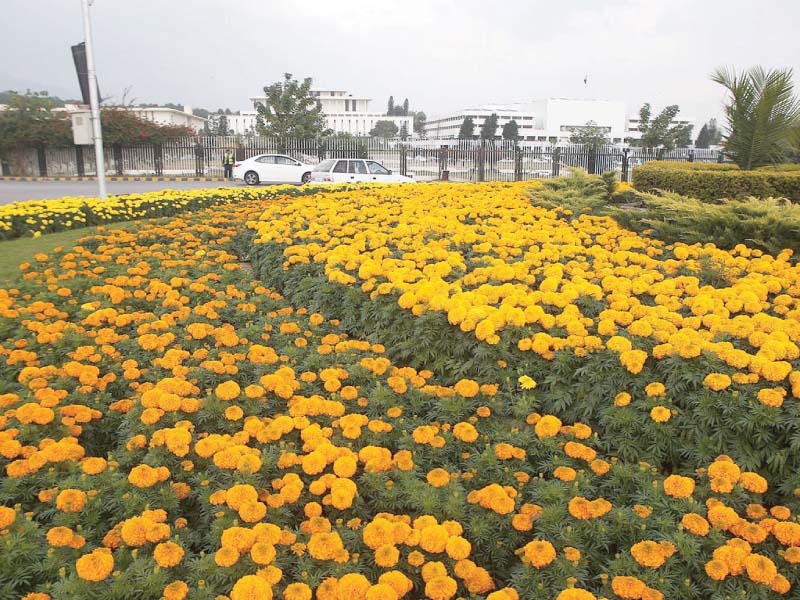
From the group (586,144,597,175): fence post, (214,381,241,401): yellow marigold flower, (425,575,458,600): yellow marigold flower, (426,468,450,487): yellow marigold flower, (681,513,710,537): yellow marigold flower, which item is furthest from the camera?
(586,144,597,175): fence post

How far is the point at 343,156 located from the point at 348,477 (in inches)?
1154

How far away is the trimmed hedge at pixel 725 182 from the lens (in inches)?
321

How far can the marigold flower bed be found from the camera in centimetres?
229

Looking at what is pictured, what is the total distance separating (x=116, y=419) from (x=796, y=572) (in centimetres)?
349

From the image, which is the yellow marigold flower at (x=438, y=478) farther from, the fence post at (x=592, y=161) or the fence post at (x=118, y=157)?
the fence post at (x=118, y=157)

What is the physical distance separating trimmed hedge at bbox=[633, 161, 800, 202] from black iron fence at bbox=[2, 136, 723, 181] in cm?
1828

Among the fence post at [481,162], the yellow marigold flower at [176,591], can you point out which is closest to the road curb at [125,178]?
the fence post at [481,162]

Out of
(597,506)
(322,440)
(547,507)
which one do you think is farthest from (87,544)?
(597,506)

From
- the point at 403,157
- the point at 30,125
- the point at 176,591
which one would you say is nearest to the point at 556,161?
the point at 403,157

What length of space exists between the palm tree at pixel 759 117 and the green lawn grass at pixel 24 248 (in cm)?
919

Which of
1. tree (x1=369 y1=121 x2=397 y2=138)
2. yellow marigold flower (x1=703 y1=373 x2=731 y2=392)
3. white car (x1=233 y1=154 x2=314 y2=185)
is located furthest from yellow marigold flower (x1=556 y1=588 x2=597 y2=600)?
tree (x1=369 y1=121 x2=397 y2=138)

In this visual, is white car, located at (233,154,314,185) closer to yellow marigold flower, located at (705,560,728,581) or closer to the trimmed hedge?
the trimmed hedge

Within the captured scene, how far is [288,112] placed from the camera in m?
34.2

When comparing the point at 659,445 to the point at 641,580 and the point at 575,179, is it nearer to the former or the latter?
the point at 641,580
